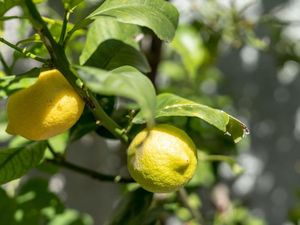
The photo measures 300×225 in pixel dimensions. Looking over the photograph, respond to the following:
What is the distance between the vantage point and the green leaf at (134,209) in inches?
36.5

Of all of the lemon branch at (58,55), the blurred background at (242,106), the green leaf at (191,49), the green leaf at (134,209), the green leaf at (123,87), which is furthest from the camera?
the blurred background at (242,106)

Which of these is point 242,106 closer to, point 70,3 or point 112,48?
point 112,48

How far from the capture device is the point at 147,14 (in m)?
0.65

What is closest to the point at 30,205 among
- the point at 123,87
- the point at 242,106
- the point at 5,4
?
the point at 5,4

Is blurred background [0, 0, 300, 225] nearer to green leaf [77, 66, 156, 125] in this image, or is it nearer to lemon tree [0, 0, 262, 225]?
lemon tree [0, 0, 262, 225]

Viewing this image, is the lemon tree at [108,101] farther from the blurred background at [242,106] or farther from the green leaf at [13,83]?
the blurred background at [242,106]

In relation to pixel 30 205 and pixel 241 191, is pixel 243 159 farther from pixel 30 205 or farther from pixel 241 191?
pixel 30 205

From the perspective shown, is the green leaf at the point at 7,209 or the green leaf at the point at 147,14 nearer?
the green leaf at the point at 147,14

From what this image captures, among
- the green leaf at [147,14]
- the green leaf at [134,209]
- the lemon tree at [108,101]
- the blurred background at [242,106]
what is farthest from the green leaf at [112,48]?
the blurred background at [242,106]

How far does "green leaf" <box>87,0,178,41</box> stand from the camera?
0.63 m

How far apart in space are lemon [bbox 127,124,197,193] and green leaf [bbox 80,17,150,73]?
20cm

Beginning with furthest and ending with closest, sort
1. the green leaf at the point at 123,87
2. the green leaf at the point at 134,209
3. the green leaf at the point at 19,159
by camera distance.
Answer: the green leaf at the point at 134,209 < the green leaf at the point at 19,159 < the green leaf at the point at 123,87

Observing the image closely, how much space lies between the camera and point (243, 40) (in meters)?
1.54

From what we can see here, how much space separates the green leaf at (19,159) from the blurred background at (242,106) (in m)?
0.71
